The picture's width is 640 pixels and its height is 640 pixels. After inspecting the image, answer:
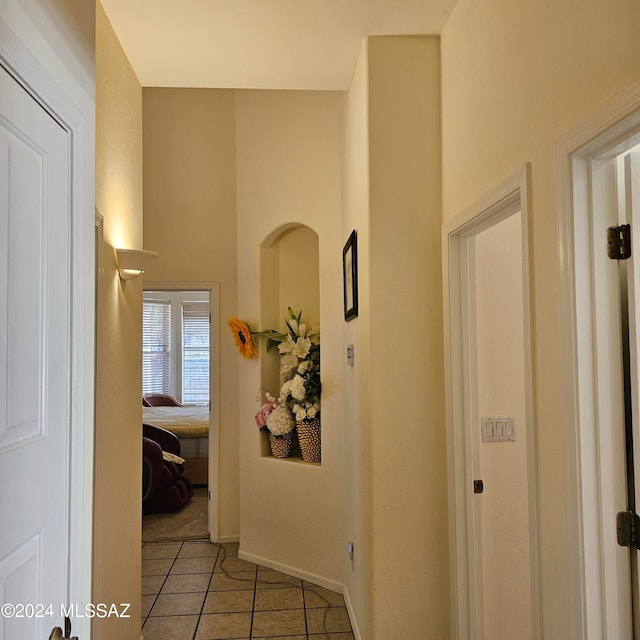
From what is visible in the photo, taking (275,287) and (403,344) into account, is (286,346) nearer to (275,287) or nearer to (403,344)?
(275,287)

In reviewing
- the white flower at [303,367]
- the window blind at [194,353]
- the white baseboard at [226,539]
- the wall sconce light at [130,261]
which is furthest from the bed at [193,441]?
the wall sconce light at [130,261]

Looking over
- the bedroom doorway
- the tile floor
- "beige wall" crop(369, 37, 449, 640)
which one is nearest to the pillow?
the tile floor

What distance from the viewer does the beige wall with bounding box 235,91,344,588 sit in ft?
12.8

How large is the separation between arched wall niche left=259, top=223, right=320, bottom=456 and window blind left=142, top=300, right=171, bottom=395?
17.5ft

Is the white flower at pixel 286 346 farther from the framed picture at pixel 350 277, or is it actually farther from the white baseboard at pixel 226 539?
the white baseboard at pixel 226 539

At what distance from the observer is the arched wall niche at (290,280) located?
460cm

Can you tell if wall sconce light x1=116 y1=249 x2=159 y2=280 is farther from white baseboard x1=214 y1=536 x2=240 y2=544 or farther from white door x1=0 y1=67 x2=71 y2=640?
white baseboard x1=214 y1=536 x2=240 y2=544

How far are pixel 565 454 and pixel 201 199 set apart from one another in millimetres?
3844

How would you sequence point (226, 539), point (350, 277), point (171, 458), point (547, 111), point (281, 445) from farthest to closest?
1. point (171, 458)
2. point (226, 539)
3. point (281, 445)
4. point (350, 277)
5. point (547, 111)

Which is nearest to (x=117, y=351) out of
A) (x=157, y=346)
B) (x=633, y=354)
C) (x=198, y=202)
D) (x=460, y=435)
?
(x=460, y=435)

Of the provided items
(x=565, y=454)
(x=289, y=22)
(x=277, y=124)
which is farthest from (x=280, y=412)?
(x=565, y=454)

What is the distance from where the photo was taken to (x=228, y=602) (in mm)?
3646

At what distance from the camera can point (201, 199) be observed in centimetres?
479

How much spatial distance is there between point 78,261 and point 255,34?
1.64 meters
